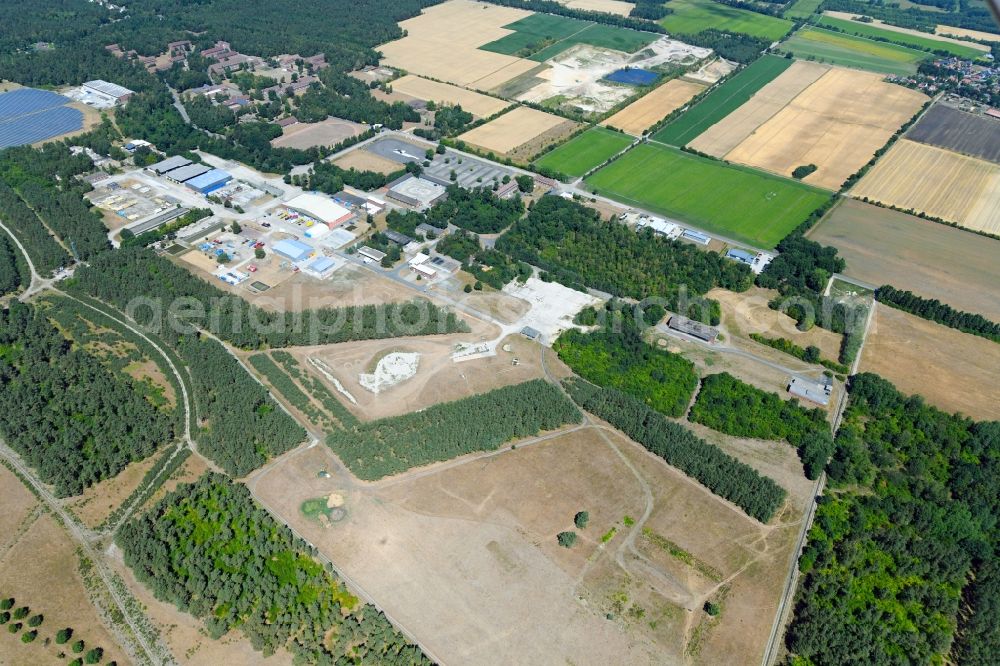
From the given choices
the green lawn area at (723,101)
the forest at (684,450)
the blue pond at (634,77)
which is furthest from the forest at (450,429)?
the blue pond at (634,77)

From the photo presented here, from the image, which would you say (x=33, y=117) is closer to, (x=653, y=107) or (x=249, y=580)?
(x=249, y=580)

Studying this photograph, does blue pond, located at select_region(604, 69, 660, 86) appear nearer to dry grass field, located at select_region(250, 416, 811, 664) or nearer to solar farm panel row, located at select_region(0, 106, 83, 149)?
dry grass field, located at select_region(250, 416, 811, 664)

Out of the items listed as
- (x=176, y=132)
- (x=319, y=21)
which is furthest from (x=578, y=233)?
(x=319, y=21)

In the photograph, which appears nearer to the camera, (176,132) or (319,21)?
(176,132)

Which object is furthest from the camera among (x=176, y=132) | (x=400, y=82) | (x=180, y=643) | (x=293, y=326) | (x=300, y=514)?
(x=400, y=82)

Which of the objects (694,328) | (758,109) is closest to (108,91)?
(694,328)

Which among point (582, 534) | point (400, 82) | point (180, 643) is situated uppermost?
point (400, 82)

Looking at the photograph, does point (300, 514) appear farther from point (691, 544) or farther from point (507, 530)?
point (691, 544)
